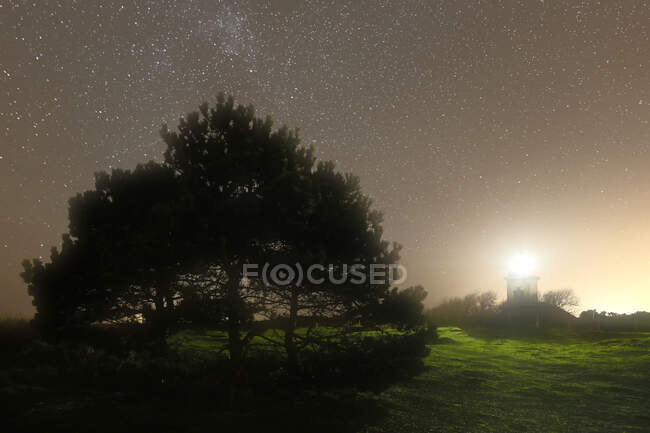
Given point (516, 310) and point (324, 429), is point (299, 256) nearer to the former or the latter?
→ point (324, 429)

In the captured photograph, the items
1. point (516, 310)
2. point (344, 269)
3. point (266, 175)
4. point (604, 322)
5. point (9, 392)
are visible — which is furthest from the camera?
point (516, 310)

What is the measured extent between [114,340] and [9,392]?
282 cm

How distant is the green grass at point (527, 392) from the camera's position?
9781 millimetres

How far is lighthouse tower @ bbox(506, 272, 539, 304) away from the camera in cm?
3706

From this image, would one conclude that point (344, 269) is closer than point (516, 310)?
Yes

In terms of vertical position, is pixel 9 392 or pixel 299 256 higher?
pixel 299 256

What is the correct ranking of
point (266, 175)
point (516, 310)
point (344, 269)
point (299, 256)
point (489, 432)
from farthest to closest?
point (516, 310), point (266, 175), point (344, 269), point (299, 256), point (489, 432)

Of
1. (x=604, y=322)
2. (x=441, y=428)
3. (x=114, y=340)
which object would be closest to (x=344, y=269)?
(x=441, y=428)

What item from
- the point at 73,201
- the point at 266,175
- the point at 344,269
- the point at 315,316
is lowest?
the point at 315,316

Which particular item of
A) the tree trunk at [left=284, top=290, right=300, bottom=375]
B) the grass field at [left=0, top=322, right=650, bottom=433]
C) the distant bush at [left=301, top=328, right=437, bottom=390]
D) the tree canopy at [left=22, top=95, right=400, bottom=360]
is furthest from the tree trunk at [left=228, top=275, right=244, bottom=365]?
the distant bush at [left=301, top=328, right=437, bottom=390]

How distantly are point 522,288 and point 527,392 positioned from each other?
2715cm

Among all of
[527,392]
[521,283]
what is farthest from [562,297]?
[527,392]

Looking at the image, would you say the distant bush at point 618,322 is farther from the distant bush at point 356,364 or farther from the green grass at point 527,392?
the distant bush at point 356,364

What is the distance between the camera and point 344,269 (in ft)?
42.3
